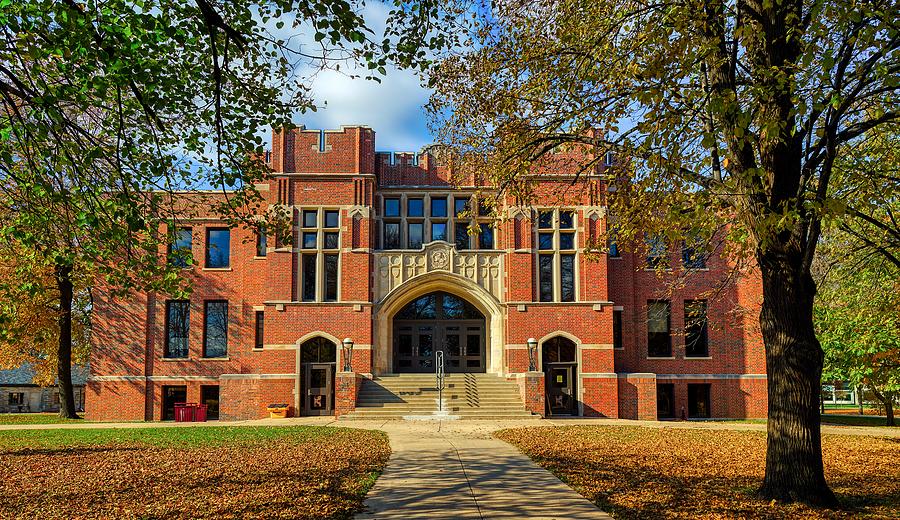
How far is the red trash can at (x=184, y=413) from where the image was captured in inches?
936

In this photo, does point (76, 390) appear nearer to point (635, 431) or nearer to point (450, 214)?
point (450, 214)

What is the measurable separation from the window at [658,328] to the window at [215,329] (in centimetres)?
1540

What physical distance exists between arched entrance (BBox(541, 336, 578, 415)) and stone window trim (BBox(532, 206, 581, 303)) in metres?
1.52

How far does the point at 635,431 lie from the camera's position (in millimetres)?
17734

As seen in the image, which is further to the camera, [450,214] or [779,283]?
[450,214]

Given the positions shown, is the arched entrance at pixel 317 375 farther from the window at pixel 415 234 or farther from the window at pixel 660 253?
the window at pixel 660 253

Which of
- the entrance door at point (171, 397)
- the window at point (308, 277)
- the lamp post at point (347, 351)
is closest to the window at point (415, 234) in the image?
the window at point (308, 277)

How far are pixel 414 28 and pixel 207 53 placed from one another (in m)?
2.73

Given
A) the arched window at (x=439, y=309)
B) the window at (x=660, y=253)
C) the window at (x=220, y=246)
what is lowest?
the arched window at (x=439, y=309)

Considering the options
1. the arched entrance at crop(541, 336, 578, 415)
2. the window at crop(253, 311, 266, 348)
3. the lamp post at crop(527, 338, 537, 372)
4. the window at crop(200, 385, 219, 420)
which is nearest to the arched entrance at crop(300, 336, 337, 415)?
the window at crop(253, 311, 266, 348)

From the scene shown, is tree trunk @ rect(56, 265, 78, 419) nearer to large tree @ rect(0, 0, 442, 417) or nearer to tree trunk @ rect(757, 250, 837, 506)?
large tree @ rect(0, 0, 442, 417)

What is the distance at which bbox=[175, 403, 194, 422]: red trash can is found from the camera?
2377 cm

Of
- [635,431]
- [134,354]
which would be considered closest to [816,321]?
[635,431]

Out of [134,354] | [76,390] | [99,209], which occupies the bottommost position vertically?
[76,390]
